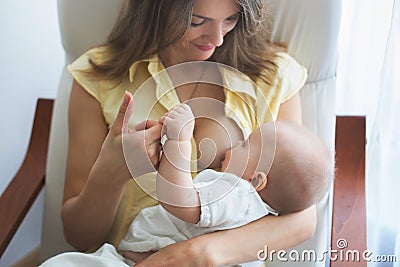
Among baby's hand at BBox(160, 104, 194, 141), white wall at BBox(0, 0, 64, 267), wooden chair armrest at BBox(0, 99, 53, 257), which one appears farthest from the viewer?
white wall at BBox(0, 0, 64, 267)

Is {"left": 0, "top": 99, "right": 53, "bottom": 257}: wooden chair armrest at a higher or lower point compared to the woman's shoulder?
lower

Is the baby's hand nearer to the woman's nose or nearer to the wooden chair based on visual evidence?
the woman's nose

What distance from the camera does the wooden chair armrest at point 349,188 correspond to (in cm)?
107

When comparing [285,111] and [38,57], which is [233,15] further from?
[38,57]

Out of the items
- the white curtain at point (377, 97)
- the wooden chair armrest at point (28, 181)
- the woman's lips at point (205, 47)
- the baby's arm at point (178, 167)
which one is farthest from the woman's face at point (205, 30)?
the wooden chair armrest at point (28, 181)

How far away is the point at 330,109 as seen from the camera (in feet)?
3.67

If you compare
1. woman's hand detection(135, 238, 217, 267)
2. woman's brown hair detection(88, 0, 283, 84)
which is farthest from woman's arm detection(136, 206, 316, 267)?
woman's brown hair detection(88, 0, 283, 84)

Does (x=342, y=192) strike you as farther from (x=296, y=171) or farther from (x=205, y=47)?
(x=205, y=47)

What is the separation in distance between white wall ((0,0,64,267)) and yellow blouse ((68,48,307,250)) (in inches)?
9.6

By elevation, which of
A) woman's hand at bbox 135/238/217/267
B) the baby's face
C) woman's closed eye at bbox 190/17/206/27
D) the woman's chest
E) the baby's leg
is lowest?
the baby's leg

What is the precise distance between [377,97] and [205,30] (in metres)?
0.35

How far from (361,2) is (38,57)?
678mm

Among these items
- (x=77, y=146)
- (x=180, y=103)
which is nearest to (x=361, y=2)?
(x=180, y=103)

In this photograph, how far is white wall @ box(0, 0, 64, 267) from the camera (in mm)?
1306
